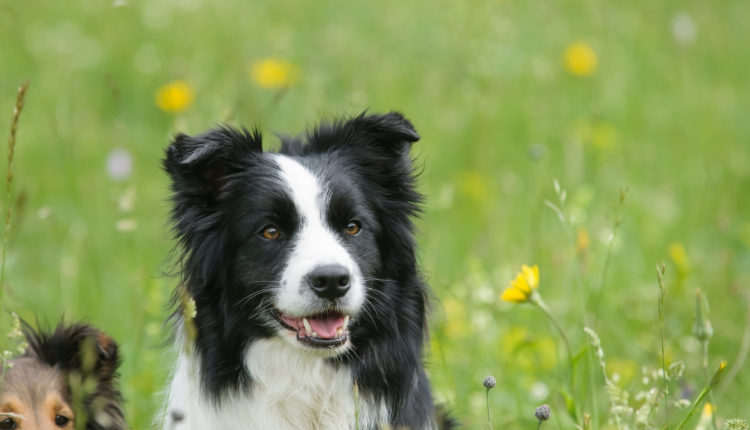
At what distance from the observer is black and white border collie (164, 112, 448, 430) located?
3.29 m

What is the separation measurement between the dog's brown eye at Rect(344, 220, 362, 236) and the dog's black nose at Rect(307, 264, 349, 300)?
11.4 inches

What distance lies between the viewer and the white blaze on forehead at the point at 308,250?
10.3 feet

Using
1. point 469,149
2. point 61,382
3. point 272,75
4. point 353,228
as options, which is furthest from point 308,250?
point 469,149

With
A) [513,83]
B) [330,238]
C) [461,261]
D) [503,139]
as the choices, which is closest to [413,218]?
[330,238]

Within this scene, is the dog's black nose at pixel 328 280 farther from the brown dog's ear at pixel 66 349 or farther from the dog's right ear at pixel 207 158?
the brown dog's ear at pixel 66 349

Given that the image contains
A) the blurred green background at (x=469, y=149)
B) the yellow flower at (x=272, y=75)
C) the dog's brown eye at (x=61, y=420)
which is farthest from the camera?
the yellow flower at (x=272, y=75)

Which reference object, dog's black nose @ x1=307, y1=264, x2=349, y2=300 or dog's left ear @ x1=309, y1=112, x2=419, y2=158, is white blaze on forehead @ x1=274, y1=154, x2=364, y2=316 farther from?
dog's left ear @ x1=309, y1=112, x2=419, y2=158

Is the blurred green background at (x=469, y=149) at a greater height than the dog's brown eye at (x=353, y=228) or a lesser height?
lesser

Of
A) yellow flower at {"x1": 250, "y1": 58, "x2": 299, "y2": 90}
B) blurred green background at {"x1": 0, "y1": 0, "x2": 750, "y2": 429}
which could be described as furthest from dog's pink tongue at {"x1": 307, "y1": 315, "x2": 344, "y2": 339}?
yellow flower at {"x1": 250, "y1": 58, "x2": 299, "y2": 90}

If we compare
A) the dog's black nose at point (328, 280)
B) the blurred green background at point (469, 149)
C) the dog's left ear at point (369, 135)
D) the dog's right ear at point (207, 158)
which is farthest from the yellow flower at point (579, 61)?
the dog's black nose at point (328, 280)

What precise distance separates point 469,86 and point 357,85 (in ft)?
12.5

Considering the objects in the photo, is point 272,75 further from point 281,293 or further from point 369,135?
point 281,293

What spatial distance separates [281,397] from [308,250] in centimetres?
63

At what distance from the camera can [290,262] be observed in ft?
10.5
